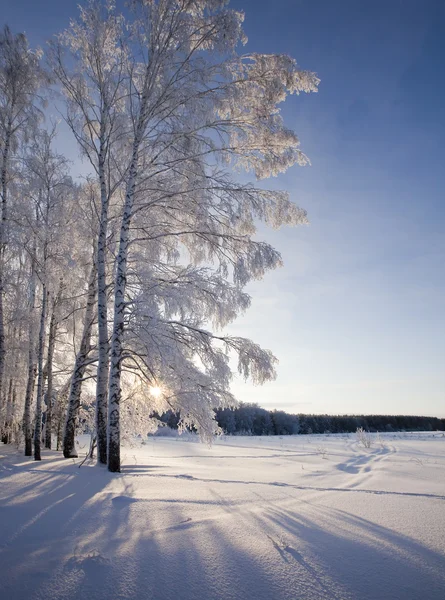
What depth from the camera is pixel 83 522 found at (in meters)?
2.72

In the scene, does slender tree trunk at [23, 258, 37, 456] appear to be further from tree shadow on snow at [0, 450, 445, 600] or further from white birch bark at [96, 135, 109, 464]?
tree shadow on snow at [0, 450, 445, 600]

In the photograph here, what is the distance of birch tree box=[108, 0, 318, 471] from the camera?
247 inches

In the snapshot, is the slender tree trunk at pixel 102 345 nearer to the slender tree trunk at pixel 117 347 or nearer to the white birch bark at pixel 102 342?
the white birch bark at pixel 102 342

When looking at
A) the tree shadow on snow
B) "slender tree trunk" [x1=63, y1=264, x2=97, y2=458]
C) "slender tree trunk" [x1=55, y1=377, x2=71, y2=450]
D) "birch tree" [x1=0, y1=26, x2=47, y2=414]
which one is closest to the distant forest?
"slender tree trunk" [x1=55, y1=377, x2=71, y2=450]

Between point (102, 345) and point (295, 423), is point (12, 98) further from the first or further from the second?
point (295, 423)

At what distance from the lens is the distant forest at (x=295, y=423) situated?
65688 millimetres

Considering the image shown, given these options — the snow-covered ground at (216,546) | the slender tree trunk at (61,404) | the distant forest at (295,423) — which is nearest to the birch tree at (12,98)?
the slender tree trunk at (61,404)

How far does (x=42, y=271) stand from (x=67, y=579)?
9.10 metres

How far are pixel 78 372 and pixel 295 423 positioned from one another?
7148cm

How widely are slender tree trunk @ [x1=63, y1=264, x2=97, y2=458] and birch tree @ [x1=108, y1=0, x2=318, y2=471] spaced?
3.15m

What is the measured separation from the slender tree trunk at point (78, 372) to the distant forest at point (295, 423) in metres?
53.1

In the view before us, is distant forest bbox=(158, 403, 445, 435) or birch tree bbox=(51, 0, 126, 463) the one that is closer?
birch tree bbox=(51, 0, 126, 463)

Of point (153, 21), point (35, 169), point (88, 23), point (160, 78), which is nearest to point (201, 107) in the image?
point (160, 78)

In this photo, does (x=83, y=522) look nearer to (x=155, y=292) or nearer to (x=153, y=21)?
(x=155, y=292)
